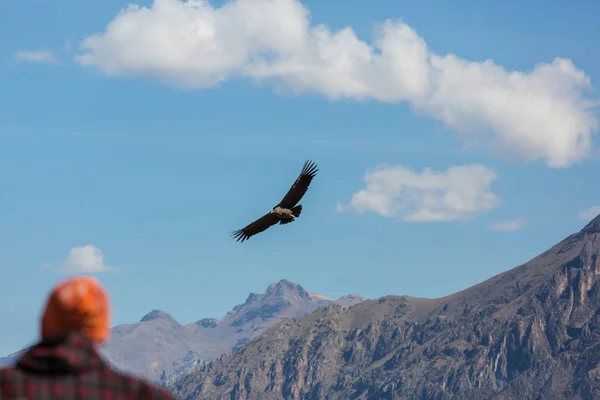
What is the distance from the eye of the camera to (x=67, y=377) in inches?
283

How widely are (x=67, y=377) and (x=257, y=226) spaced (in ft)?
269

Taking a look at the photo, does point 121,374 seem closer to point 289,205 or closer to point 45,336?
point 45,336

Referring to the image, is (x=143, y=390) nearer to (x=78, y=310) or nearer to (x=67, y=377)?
(x=67, y=377)

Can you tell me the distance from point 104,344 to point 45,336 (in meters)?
0.44

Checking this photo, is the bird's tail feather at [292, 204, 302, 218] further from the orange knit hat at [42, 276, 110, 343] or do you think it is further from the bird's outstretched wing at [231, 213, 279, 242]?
the orange knit hat at [42, 276, 110, 343]

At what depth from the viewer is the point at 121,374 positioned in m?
7.47

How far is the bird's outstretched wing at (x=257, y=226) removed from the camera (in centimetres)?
8684

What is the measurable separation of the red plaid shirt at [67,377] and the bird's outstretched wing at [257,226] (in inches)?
3081

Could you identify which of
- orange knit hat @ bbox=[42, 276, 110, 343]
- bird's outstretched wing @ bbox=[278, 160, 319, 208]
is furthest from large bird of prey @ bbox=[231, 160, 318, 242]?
orange knit hat @ bbox=[42, 276, 110, 343]

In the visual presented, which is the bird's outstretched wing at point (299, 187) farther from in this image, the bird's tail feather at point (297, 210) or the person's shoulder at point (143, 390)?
the person's shoulder at point (143, 390)

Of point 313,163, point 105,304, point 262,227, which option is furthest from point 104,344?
point 262,227

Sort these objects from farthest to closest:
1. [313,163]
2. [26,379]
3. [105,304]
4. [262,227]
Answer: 1. [262,227]
2. [313,163]
3. [105,304]
4. [26,379]

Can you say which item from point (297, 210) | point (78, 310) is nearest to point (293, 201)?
point (297, 210)

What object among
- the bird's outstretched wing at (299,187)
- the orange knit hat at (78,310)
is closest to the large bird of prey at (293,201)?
the bird's outstretched wing at (299,187)
